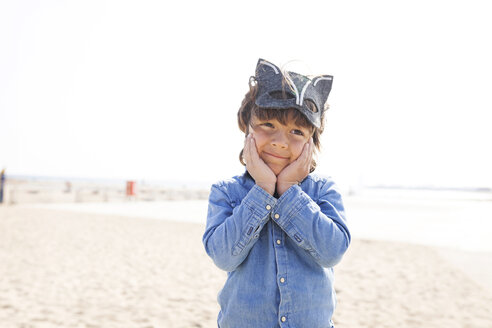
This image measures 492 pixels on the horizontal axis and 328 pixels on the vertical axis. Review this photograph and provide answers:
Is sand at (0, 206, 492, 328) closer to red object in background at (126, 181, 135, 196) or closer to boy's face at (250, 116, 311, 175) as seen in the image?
boy's face at (250, 116, 311, 175)

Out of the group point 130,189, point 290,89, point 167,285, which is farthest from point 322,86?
point 130,189

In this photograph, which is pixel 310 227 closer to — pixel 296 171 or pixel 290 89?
pixel 296 171

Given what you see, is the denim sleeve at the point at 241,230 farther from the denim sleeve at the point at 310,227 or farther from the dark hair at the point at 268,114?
the dark hair at the point at 268,114

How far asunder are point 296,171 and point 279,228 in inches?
9.1

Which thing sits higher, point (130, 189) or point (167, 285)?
point (167, 285)

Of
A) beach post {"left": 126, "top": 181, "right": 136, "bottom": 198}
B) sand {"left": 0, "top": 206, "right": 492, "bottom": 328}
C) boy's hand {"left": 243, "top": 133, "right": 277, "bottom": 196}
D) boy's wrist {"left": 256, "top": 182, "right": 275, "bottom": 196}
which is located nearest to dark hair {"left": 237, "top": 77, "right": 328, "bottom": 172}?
boy's hand {"left": 243, "top": 133, "right": 277, "bottom": 196}

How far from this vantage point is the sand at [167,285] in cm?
382

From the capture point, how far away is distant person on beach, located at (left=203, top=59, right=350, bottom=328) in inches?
52.8

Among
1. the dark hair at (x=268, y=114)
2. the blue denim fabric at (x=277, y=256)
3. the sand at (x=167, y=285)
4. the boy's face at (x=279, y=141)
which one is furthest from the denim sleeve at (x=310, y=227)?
the sand at (x=167, y=285)

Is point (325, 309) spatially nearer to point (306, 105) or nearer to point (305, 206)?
point (305, 206)

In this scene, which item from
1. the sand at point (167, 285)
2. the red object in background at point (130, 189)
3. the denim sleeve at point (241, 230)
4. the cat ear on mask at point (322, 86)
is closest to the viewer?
the denim sleeve at point (241, 230)

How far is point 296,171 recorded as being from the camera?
1386mm

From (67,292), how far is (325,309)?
13.4ft

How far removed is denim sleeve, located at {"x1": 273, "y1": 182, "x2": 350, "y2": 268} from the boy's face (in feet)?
0.37
